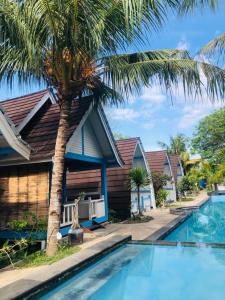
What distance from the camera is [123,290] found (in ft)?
20.5

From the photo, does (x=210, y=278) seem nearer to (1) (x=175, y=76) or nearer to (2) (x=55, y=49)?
(1) (x=175, y=76)

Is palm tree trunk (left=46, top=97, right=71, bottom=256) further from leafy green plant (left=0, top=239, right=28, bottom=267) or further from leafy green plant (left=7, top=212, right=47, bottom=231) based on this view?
leafy green plant (left=7, top=212, right=47, bottom=231)

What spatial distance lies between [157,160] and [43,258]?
18.2 meters

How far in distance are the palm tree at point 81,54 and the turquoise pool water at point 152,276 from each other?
181cm

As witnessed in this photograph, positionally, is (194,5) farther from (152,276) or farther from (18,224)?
(18,224)

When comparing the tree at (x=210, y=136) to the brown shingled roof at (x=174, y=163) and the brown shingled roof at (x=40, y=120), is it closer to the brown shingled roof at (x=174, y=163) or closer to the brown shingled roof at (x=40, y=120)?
the brown shingled roof at (x=174, y=163)

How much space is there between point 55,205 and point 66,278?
2.16 m

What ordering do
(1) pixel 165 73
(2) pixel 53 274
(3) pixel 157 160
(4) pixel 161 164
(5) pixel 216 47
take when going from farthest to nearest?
(3) pixel 157 160 → (4) pixel 161 164 → (1) pixel 165 73 → (5) pixel 216 47 → (2) pixel 53 274

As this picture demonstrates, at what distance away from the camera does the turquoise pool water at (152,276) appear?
594 cm

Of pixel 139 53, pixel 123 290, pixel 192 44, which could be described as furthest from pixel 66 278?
pixel 192 44

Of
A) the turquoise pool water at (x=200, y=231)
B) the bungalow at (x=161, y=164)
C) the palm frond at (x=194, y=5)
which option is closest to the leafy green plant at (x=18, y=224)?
the turquoise pool water at (x=200, y=231)

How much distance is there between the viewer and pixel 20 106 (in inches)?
481

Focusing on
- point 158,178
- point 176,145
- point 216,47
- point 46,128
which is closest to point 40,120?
point 46,128

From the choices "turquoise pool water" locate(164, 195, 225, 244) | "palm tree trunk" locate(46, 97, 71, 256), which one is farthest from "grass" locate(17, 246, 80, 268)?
"turquoise pool water" locate(164, 195, 225, 244)
